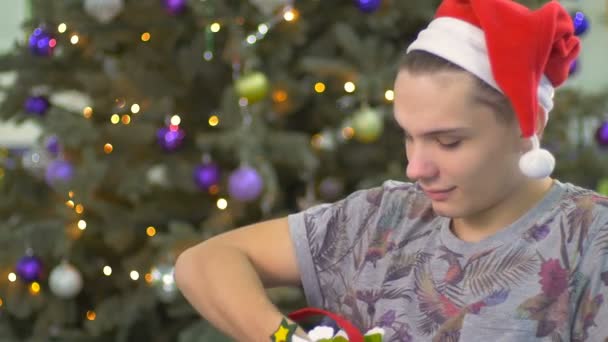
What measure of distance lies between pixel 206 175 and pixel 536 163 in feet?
5.13

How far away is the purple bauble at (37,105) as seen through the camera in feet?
9.60

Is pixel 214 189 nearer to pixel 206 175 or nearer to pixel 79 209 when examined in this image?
pixel 206 175

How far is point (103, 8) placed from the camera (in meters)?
2.70

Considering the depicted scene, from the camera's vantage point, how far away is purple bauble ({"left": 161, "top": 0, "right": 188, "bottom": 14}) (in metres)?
2.68

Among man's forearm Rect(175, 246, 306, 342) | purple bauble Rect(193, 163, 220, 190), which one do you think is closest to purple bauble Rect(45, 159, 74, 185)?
purple bauble Rect(193, 163, 220, 190)

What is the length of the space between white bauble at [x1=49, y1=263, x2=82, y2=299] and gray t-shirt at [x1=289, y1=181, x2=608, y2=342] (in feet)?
4.79

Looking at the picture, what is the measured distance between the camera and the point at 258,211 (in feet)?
9.16

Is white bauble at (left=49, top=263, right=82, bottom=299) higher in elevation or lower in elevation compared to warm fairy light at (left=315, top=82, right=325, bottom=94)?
lower

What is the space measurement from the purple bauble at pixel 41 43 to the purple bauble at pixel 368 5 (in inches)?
34.7

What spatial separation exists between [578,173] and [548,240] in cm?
193

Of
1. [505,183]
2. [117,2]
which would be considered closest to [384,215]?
[505,183]

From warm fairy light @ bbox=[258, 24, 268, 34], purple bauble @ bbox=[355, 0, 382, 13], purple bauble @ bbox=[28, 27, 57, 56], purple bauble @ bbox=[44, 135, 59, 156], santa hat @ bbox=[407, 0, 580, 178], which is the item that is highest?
santa hat @ bbox=[407, 0, 580, 178]

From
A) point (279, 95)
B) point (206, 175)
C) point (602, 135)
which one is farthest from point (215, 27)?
point (602, 135)

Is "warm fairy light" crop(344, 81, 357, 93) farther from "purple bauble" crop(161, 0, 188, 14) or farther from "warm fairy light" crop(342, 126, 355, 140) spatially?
"purple bauble" crop(161, 0, 188, 14)
